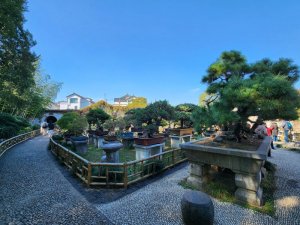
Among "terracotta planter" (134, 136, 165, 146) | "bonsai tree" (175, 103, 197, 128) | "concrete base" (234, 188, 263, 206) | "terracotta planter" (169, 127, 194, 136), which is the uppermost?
"bonsai tree" (175, 103, 197, 128)

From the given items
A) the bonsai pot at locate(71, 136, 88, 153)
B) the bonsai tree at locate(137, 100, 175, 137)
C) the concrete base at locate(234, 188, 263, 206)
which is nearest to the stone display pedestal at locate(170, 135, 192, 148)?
the bonsai tree at locate(137, 100, 175, 137)

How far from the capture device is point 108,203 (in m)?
3.72

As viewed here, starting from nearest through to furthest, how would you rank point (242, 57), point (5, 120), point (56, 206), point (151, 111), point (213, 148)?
point (56, 206)
point (213, 148)
point (242, 57)
point (151, 111)
point (5, 120)

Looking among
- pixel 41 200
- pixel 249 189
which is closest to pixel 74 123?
pixel 41 200

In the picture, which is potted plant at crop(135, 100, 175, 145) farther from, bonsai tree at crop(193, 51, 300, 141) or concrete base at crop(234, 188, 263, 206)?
concrete base at crop(234, 188, 263, 206)

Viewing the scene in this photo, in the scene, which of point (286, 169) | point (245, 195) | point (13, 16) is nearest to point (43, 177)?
point (245, 195)

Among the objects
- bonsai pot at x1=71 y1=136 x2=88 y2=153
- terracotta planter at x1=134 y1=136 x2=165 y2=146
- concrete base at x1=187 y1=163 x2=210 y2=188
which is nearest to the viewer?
concrete base at x1=187 y1=163 x2=210 y2=188

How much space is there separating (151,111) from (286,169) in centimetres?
586

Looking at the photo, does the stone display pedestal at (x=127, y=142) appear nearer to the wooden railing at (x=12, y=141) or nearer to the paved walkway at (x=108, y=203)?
the paved walkway at (x=108, y=203)

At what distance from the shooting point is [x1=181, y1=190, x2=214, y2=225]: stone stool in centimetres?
274

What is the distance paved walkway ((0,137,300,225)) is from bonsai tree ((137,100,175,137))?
3.01 meters

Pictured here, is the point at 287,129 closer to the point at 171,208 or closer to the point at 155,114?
the point at 155,114

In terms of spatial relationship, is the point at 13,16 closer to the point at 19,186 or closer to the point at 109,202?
the point at 19,186

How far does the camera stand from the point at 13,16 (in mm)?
6871
